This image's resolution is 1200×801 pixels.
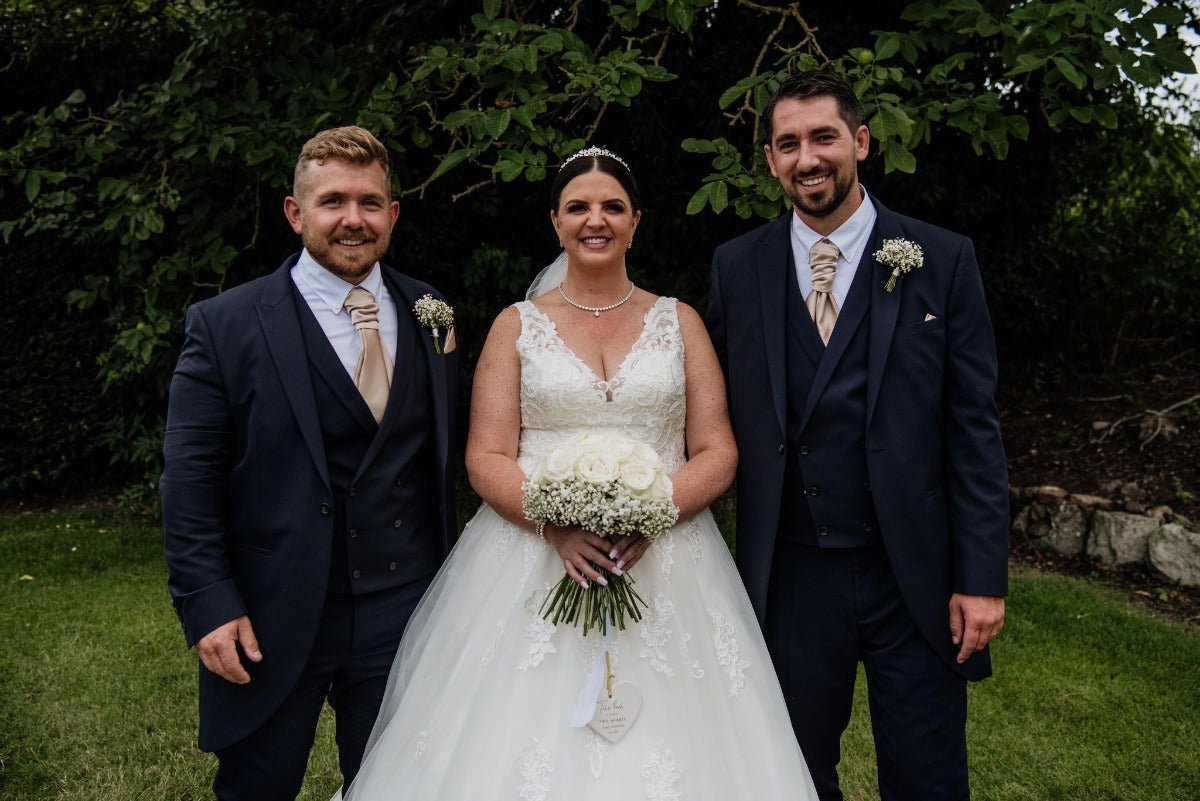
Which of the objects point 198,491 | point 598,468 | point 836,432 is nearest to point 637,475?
point 598,468

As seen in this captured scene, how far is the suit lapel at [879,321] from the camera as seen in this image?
2.72 metres

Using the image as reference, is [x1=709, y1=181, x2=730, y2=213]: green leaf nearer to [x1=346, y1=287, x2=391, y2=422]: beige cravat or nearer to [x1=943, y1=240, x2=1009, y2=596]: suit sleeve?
[x1=943, y1=240, x2=1009, y2=596]: suit sleeve

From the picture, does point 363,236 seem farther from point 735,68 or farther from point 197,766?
point 735,68

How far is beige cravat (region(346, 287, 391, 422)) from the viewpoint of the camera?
110 inches

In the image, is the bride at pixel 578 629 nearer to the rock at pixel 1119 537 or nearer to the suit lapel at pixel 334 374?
the suit lapel at pixel 334 374

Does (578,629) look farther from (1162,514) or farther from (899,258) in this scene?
(1162,514)

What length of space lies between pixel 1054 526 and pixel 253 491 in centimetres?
576

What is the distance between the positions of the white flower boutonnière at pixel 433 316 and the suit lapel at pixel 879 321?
4.13ft

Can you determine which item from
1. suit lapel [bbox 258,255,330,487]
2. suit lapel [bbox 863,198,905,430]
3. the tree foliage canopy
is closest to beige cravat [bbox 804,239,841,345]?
suit lapel [bbox 863,198,905,430]

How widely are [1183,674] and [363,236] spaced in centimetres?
462

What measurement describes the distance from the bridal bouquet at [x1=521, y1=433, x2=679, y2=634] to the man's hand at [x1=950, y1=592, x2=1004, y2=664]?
0.90m

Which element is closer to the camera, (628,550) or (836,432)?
(628,550)

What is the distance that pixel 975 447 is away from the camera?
2748 mm

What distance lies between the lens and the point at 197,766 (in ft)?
13.5
